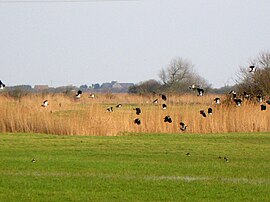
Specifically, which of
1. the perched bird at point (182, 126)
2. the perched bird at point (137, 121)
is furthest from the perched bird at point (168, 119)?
the perched bird at point (137, 121)

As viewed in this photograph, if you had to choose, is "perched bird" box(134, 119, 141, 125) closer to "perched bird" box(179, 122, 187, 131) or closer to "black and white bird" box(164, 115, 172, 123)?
"black and white bird" box(164, 115, 172, 123)

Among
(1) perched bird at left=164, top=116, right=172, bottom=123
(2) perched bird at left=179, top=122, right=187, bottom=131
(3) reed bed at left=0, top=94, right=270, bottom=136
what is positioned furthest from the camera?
(2) perched bird at left=179, top=122, right=187, bottom=131

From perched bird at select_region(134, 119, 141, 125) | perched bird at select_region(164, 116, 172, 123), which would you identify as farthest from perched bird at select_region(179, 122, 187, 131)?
perched bird at select_region(134, 119, 141, 125)

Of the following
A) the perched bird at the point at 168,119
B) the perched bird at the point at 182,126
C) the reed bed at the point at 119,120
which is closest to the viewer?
the reed bed at the point at 119,120

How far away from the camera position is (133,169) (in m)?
17.9

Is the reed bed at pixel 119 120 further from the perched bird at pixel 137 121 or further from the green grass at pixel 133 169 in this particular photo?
the green grass at pixel 133 169

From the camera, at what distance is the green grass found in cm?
1372

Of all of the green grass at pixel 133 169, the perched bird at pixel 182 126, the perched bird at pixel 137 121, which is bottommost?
the green grass at pixel 133 169

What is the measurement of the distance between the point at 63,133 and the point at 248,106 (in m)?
9.19

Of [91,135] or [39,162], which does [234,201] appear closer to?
[39,162]

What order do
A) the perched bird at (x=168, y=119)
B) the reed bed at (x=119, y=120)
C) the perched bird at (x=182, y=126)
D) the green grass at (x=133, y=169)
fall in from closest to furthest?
1. the green grass at (x=133, y=169)
2. the reed bed at (x=119, y=120)
3. the perched bird at (x=168, y=119)
4. the perched bird at (x=182, y=126)

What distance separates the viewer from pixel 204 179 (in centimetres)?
1614

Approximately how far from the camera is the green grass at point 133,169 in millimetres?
13719

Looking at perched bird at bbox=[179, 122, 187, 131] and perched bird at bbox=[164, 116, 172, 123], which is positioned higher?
perched bird at bbox=[164, 116, 172, 123]
